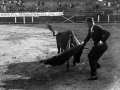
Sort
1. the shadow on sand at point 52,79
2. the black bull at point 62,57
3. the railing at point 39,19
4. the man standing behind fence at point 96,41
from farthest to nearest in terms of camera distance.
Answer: the railing at point 39,19 < the black bull at point 62,57 < the man standing behind fence at point 96,41 < the shadow on sand at point 52,79

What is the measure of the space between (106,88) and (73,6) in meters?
27.2

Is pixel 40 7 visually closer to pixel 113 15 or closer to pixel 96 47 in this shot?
pixel 113 15

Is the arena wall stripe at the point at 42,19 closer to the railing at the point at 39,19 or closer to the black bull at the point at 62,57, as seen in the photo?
the railing at the point at 39,19

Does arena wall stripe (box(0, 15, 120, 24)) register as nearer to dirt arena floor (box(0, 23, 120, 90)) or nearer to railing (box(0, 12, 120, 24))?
railing (box(0, 12, 120, 24))

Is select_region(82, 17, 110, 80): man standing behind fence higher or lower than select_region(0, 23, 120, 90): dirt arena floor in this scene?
higher

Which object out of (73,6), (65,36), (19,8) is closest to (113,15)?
(73,6)

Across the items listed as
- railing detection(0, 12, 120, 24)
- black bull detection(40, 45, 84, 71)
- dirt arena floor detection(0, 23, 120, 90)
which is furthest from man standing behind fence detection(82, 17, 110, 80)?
railing detection(0, 12, 120, 24)

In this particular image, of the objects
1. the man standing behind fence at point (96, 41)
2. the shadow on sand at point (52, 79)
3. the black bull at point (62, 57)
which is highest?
the man standing behind fence at point (96, 41)

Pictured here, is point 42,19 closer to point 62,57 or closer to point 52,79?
point 62,57

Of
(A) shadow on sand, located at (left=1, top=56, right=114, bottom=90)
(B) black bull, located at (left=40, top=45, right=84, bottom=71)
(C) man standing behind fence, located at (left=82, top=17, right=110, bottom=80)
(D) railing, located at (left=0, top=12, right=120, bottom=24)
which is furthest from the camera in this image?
(D) railing, located at (left=0, top=12, right=120, bottom=24)

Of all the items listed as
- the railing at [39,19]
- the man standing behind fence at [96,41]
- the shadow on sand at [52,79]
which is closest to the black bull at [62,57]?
the shadow on sand at [52,79]

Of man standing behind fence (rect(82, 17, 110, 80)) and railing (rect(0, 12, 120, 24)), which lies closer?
man standing behind fence (rect(82, 17, 110, 80))

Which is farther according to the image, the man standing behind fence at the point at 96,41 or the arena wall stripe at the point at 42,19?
the arena wall stripe at the point at 42,19

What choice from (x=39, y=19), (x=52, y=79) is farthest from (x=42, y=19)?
(x=52, y=79)
